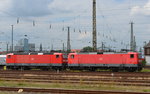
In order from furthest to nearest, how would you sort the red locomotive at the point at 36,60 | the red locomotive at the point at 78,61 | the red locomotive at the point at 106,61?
1. the red locomotive at the point at 36,60
2. the red locomotive at the point at 78,61
3. the red locomotive at the point at 106,61

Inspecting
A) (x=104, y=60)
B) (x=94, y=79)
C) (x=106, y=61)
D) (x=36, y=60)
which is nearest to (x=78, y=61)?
(x=104, y=60)

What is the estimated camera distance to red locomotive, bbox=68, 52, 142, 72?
38.1 metres

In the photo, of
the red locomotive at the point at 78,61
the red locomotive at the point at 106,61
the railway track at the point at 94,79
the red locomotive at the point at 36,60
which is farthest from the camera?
the red locomotive at the point at 36,60

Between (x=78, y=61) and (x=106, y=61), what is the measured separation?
4893 mm

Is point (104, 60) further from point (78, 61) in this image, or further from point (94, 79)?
point (94, 79)

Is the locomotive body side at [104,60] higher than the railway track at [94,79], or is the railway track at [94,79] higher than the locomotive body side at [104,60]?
the locomotive body side at [104,60]

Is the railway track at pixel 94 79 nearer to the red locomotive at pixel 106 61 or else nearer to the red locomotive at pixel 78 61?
the red locomotive at pixel 106 61

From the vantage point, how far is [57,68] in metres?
43.8

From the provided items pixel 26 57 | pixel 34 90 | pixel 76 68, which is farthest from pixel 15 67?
pixel 34 90

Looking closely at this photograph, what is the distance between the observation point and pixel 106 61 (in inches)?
1564

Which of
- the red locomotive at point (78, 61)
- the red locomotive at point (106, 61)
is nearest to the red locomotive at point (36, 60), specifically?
the red locomotive at point (78, 61)

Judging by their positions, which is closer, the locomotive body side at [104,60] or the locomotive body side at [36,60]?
the locomotive body side at [104,60]

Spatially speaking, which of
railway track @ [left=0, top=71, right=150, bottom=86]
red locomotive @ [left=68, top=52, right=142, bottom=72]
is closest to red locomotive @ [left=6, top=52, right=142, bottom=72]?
red locomotive @ [left=68, top=52, right=142, bottom=72]

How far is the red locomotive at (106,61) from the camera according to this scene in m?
38.1
